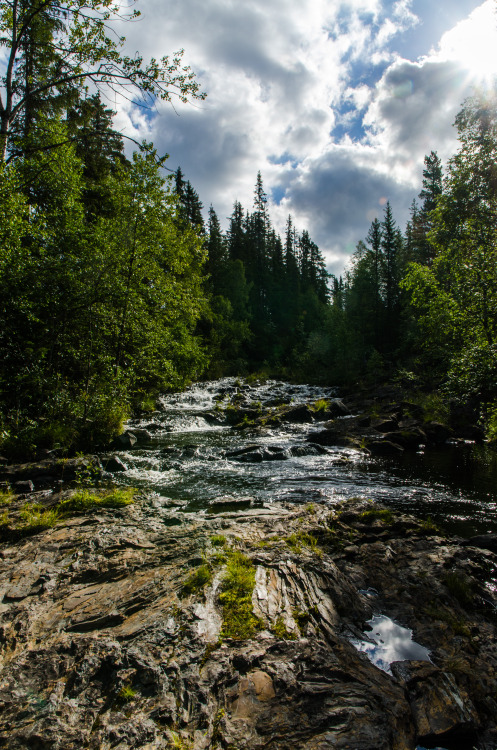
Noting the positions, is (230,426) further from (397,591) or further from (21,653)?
(21,653)

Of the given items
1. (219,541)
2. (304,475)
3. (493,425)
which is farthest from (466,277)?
(219,541)

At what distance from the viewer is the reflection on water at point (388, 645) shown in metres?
3.39

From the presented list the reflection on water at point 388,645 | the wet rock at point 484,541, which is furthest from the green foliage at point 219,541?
the wet rock at point 484,541

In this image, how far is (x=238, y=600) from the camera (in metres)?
3.74

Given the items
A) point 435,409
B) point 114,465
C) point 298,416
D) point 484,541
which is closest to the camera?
point 484,541

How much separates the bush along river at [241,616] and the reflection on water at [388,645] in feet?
0.07

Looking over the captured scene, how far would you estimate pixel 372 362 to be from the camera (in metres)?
39.1

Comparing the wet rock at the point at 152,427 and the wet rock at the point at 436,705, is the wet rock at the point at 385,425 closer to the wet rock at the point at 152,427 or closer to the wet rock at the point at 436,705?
the wet rock at the point at 152,427

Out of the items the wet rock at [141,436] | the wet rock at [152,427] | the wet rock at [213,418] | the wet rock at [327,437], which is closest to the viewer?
the wet rock at [141,436]

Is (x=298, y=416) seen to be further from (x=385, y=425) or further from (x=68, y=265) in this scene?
(x=68, y=265)

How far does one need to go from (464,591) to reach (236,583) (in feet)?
10.2

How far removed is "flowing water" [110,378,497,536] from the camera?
27.0 ft

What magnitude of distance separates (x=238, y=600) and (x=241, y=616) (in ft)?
0.76

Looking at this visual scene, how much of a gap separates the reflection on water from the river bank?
5 centimetres
